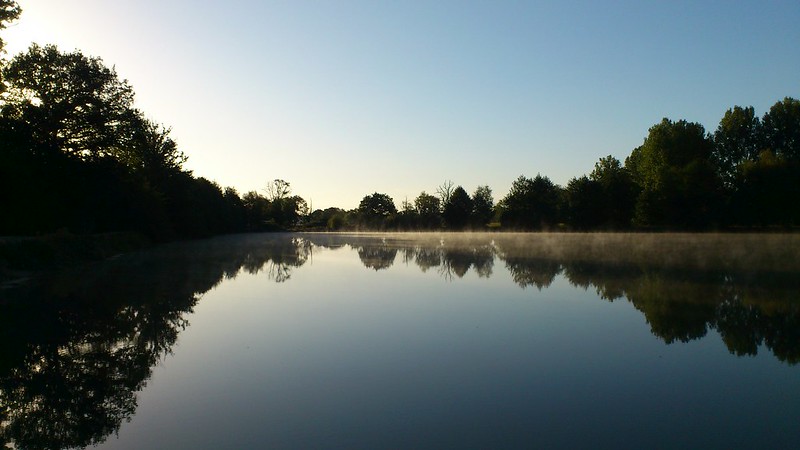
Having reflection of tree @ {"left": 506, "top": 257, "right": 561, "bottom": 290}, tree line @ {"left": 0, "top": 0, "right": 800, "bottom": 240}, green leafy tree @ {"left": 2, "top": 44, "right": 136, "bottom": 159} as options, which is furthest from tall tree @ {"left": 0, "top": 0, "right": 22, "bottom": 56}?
reflection of tree @ {"left": 506, "top": 257, "right": 561, "bottom": 290}

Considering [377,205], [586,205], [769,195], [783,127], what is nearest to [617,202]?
[586,205]

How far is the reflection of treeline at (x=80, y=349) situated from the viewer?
19.7ft

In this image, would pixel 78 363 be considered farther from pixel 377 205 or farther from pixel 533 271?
pixel 377 205

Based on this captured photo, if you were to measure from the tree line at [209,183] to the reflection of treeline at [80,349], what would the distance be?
16683 mm

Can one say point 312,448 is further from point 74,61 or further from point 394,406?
point 74,61

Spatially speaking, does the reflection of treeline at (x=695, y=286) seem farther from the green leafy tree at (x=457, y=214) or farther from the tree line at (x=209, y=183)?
the green leafy tree at (x=457, y=214)

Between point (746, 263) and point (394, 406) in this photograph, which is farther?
point (746, 263)

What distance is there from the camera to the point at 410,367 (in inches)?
309

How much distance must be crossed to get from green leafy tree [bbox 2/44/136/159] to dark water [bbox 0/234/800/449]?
25.4 m

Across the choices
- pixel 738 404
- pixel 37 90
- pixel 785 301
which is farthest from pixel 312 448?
pixel 37 90

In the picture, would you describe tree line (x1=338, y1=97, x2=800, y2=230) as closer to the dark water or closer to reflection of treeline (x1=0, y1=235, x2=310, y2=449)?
the dark water

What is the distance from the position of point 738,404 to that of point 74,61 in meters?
44.4

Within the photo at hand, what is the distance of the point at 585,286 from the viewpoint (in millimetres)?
16531

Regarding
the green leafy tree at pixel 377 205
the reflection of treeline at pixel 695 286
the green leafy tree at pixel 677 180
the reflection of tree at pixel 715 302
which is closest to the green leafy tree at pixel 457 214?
the green leafy tree at pixel 677 180
